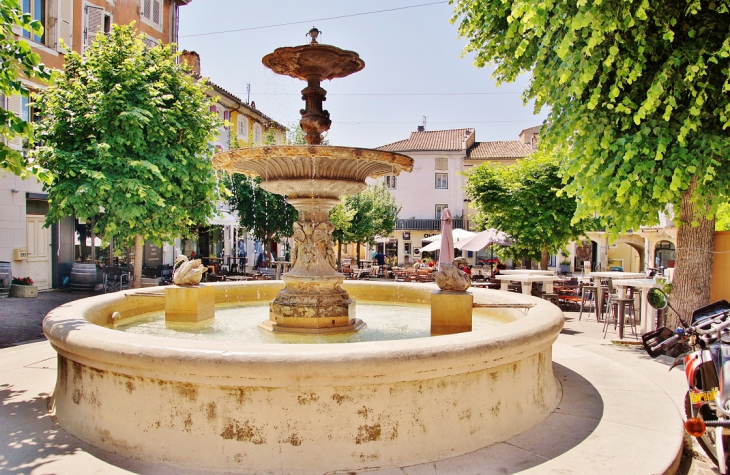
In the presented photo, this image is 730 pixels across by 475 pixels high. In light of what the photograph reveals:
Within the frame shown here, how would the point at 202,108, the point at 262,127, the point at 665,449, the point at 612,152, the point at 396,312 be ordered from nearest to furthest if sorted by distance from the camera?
the point at 665,449 < the point at 612,152 < the point at 396,312 < the point at 202,108 < the point at 262,127

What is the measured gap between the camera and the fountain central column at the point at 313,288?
23.2ft

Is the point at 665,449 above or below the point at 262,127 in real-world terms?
below

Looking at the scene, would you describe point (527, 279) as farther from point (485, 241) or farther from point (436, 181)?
point (436, 181)

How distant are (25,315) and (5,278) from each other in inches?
159

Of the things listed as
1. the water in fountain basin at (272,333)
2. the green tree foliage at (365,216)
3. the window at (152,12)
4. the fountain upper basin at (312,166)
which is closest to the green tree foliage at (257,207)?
the green tree foliage at (365,216)

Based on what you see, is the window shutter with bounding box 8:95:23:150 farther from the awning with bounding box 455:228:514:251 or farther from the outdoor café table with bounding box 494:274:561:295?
the outdoor café table with bounding box 494:274:561:295

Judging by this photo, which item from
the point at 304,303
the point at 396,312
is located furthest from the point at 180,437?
the point at 396,312

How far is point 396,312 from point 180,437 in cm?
560

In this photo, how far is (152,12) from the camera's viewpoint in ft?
84.0

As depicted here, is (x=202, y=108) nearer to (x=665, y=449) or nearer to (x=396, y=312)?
(x=396, y=312)

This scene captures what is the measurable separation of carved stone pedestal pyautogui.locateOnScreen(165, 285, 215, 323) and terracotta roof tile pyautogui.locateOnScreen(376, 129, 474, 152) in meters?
41.2

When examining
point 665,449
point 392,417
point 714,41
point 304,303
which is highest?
point 714,41

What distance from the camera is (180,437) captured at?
3822 mm

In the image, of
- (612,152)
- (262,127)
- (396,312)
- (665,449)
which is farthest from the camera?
(262,127)
